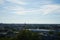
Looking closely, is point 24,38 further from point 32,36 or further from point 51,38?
point 51,38

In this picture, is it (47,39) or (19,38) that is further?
(47,39)

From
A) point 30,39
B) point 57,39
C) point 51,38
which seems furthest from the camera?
point 51,38

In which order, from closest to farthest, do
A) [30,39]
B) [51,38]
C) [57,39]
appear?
[30,39], [57,39], [51,38]

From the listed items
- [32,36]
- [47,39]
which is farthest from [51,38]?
[32,36]

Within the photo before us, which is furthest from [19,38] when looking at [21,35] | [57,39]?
[57,39]

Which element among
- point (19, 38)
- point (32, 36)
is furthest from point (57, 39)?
point (19, 38)

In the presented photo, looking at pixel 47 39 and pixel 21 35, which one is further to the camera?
pixel 47 39

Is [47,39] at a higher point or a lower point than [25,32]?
lower

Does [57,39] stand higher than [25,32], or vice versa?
[25,32]

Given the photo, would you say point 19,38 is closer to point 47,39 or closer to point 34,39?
point 34,39
